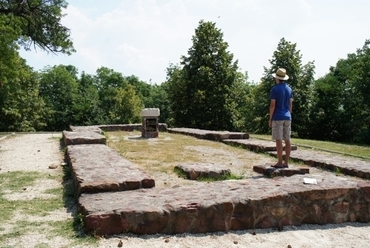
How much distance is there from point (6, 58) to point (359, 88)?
65.2ft

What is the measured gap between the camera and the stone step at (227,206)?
357 cm

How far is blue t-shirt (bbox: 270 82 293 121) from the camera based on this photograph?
6059 mm

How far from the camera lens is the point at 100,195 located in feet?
13.7

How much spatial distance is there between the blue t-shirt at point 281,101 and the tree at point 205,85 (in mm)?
19997

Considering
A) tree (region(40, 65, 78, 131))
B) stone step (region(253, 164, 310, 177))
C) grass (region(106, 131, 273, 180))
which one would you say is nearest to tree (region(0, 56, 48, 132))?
tree (region(40, 65, 78, 131))

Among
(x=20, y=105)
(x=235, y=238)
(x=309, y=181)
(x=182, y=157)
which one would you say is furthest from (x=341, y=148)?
(x=20, y=105)

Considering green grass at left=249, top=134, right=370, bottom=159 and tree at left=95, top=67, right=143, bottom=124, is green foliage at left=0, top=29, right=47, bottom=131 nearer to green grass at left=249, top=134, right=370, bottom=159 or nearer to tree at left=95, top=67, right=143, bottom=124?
tree at left=95, top=67, right=143, bottom=124

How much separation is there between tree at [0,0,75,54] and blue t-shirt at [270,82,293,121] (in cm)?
1173

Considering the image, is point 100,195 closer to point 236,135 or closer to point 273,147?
point 273,147

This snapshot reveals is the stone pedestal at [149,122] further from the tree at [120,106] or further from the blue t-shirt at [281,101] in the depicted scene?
the tree at [120,106]

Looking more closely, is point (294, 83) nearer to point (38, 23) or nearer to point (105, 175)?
A: point (38, 23)

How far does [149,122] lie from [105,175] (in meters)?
8.73

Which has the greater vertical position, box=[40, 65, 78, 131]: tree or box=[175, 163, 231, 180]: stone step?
box=[40, 65, 78, 131]: tree

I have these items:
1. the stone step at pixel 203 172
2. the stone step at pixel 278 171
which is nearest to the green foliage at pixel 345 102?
the stone step at pixel 278 171
